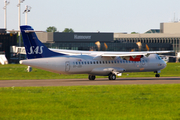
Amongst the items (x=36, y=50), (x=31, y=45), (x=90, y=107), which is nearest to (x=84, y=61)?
(x=36, y=50)

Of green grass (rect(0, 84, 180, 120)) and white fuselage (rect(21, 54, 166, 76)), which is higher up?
white fuselage (rect(21, 54, 166, 76))

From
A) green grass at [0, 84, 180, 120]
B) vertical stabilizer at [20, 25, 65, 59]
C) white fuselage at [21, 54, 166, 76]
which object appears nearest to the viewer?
green grass at [0, 84, 180, 120]

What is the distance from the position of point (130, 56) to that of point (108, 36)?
385 ft

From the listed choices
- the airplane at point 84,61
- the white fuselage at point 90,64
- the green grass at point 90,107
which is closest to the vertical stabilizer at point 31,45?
the airplane at point 84,61

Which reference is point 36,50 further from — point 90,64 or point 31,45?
point 90,64

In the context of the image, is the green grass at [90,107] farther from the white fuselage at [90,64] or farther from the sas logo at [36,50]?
the sas logo at [36,50]

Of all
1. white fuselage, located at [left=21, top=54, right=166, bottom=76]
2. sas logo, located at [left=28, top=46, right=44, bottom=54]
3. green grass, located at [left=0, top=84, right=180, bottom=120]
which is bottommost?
green grass, located at [left=0, top=84, right=180, bottom=120]

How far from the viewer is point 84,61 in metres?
41.3

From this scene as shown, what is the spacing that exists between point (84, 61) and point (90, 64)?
952 mm

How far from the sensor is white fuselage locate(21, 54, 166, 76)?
38156 millimetres

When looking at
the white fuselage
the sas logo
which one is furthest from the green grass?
the sas logo

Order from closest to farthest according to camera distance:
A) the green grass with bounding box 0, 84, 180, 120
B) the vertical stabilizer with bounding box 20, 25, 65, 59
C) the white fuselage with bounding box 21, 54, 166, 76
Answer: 1. the green grass with bounding box 0, 84, 180, 120
2. the vertical stabilizer with bounding box 20, 25, 65, 59
3. the white fuselage with bounding box 21, 54, 166, 76

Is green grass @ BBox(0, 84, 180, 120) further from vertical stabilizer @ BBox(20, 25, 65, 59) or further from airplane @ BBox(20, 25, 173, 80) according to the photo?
vertical stabilizer @ BBox(20, 25, 65, 59)

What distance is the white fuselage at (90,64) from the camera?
3816cm
